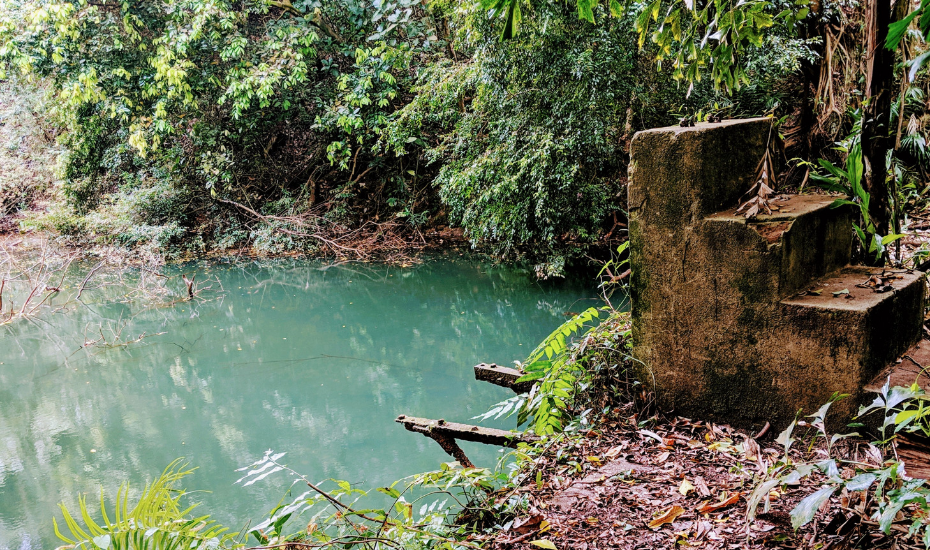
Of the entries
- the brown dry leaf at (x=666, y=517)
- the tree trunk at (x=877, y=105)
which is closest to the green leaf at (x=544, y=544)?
the brown dry leaf at (x=666, y=517)

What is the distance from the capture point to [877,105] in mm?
2252

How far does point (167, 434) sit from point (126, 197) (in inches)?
338

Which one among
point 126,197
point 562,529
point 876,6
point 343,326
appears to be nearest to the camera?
point 562,529

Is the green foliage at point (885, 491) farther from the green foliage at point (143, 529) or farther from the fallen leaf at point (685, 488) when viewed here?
the green foliage at point (143, 529)

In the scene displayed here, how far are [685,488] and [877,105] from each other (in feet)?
5.17

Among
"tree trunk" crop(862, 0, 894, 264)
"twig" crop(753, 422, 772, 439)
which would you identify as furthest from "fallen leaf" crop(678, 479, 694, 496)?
"tree trunk" crop(862, 0, 894, 264)

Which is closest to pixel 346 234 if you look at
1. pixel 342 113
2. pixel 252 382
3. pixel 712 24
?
pixel 342 113

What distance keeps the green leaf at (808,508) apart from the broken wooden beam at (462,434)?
103 centimetres

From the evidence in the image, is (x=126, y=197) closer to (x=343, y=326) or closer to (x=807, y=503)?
(x=343, y=326)

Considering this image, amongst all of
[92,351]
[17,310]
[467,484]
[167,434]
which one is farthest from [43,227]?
[467,484]

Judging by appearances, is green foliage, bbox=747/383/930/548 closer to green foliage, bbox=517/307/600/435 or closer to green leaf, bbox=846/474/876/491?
green leaf, bbox=846/474/876/491

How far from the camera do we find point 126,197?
1187 cm

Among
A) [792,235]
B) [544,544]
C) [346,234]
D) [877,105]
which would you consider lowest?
[346,234]

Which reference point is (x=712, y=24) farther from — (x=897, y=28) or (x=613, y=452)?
(x=613, y=452)
